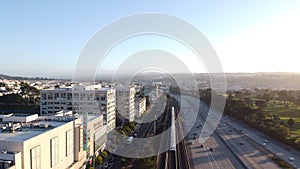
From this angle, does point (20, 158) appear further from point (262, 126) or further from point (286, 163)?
point (262, 126)

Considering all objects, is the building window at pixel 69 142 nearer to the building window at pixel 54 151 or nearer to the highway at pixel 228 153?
the building window at pixel 54 151

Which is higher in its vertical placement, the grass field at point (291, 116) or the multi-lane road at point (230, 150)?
the grass field at point (291, 116)

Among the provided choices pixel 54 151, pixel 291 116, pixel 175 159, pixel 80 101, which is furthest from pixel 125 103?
pixel 291 116

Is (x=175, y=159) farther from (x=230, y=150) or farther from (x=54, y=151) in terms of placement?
(x=54, y=151)

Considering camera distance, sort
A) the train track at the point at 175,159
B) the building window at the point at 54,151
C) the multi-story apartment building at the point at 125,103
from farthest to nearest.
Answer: the multi-story apartment building at the point at 125,103 < the train track at the point at 175,159 < the building window at the point at 54,151

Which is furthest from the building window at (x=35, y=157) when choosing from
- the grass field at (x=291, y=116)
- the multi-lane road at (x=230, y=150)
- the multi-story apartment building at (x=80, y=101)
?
the grass field at (x=291, y=116)

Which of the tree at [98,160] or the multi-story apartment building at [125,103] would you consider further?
the multi-story apartment building at [125,103]

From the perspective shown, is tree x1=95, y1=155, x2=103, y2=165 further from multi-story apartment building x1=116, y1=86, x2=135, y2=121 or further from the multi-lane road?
multi-story apartment building x1=116, y1=86, x2=135, y2=121
